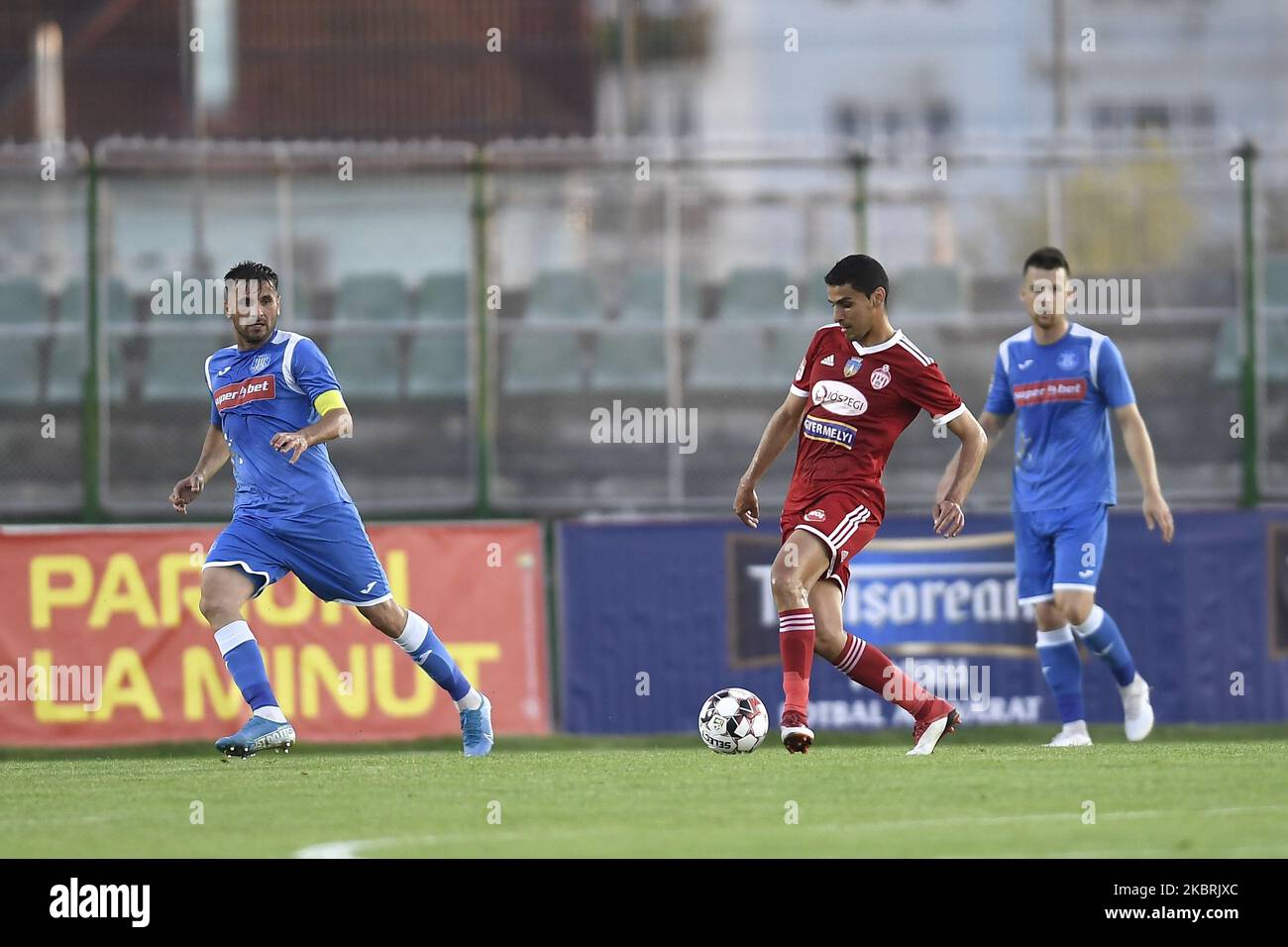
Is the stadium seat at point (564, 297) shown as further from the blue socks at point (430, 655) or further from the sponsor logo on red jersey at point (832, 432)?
the sponsor logo on red jersey at point (832, 432)

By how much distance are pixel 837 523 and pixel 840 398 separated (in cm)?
54

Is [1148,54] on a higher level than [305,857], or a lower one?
higher

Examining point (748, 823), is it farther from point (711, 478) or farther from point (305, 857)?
point (711, 478)

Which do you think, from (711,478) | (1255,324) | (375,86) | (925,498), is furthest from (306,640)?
(375,86)

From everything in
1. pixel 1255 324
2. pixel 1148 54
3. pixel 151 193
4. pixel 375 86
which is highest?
pixel 1148 54

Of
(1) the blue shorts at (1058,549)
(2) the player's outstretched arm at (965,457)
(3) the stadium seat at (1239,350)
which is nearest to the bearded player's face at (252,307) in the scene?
(2) the player's outstretched arm at (965,457)

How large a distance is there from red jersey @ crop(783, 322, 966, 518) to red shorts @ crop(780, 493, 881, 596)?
1.7 inches

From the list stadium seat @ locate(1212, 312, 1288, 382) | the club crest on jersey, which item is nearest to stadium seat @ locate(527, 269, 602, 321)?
stadium seat @ locate(1212, 312, 1288, 382)

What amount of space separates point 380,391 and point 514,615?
212 centimetres

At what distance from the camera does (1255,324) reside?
14.9 m

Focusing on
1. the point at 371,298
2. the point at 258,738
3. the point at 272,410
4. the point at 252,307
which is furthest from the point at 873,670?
the point at 371,298

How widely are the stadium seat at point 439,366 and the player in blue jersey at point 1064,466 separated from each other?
511 centimetres

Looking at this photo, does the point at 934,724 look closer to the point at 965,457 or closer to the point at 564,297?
the point at 965,457

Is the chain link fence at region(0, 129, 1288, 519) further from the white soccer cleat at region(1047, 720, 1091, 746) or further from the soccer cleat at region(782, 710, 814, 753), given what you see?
the soccer cleat at region(782, 710, 814, 753)
